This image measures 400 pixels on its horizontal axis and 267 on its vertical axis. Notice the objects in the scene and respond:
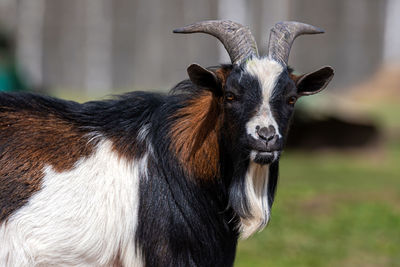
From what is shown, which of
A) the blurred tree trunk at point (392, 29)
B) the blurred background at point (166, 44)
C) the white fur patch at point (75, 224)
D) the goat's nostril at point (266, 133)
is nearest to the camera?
the goat's nostril at point (266, 133)

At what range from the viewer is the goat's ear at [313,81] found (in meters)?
4.87

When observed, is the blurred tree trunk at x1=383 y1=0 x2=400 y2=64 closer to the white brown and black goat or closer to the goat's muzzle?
the white brown and black goat

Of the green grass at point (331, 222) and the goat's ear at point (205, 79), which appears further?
the green grass at point (331, 222)

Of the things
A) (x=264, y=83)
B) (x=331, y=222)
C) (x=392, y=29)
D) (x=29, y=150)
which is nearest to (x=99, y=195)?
(x=29, y=150)

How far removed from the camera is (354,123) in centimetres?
1567

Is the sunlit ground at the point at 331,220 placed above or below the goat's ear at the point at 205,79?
below

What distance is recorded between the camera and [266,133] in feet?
14.4

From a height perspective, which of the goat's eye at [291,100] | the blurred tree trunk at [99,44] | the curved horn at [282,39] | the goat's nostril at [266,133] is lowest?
the blurred tree trunk at [99,44]

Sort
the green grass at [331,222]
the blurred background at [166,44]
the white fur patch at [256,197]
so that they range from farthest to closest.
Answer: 1. the blurred background at [166,44]
2. the green grass at [331,222]
3. the white fur patch at [256,197]

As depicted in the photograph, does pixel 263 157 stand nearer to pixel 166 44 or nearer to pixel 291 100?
pixel 291 100

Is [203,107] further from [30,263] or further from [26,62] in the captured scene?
[26,62]

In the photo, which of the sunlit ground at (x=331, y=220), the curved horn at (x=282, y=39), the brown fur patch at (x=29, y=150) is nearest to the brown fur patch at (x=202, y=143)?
the curved horn at (x=282, y=39)

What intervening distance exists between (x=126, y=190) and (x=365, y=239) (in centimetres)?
483

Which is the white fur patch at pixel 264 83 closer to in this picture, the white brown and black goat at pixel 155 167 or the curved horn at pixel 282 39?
the white brown and black goat at pixel 155 167
